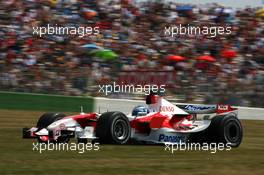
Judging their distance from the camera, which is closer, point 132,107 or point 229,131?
point 229,131

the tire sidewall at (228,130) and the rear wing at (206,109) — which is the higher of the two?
the rear wing at (206,109)

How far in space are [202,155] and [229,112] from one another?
6.01 feet

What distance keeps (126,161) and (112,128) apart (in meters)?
1.56

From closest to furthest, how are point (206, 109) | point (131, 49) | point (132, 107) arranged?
point (206, 109) → point (132, 107) → point (131, 49)

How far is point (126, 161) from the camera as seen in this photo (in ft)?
28.5

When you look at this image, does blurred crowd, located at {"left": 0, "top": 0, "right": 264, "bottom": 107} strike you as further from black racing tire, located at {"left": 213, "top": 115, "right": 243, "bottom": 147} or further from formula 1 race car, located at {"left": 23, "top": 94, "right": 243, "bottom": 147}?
black racing tire, located at {"left": 213, "top": 115, "right": 243, "bottom": 147}

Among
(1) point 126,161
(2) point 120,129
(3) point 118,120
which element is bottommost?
(1) point 126,161

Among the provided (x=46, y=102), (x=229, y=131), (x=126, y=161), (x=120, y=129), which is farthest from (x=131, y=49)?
(x=126, y=161)

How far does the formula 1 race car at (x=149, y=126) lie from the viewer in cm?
1034

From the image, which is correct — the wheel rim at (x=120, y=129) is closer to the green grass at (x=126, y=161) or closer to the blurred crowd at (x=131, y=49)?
the green grass at (x=126, y=161)

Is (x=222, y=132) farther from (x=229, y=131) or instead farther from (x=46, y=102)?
(x=46, y=102)

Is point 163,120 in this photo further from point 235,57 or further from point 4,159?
point 235,57

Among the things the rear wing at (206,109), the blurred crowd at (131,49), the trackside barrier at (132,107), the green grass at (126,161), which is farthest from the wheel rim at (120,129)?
the trackside barrier at (132,107)

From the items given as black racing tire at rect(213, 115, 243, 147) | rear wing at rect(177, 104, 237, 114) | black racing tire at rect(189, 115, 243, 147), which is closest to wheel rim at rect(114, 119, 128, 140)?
black racing tire at rect(189, 115, 243, 147)
